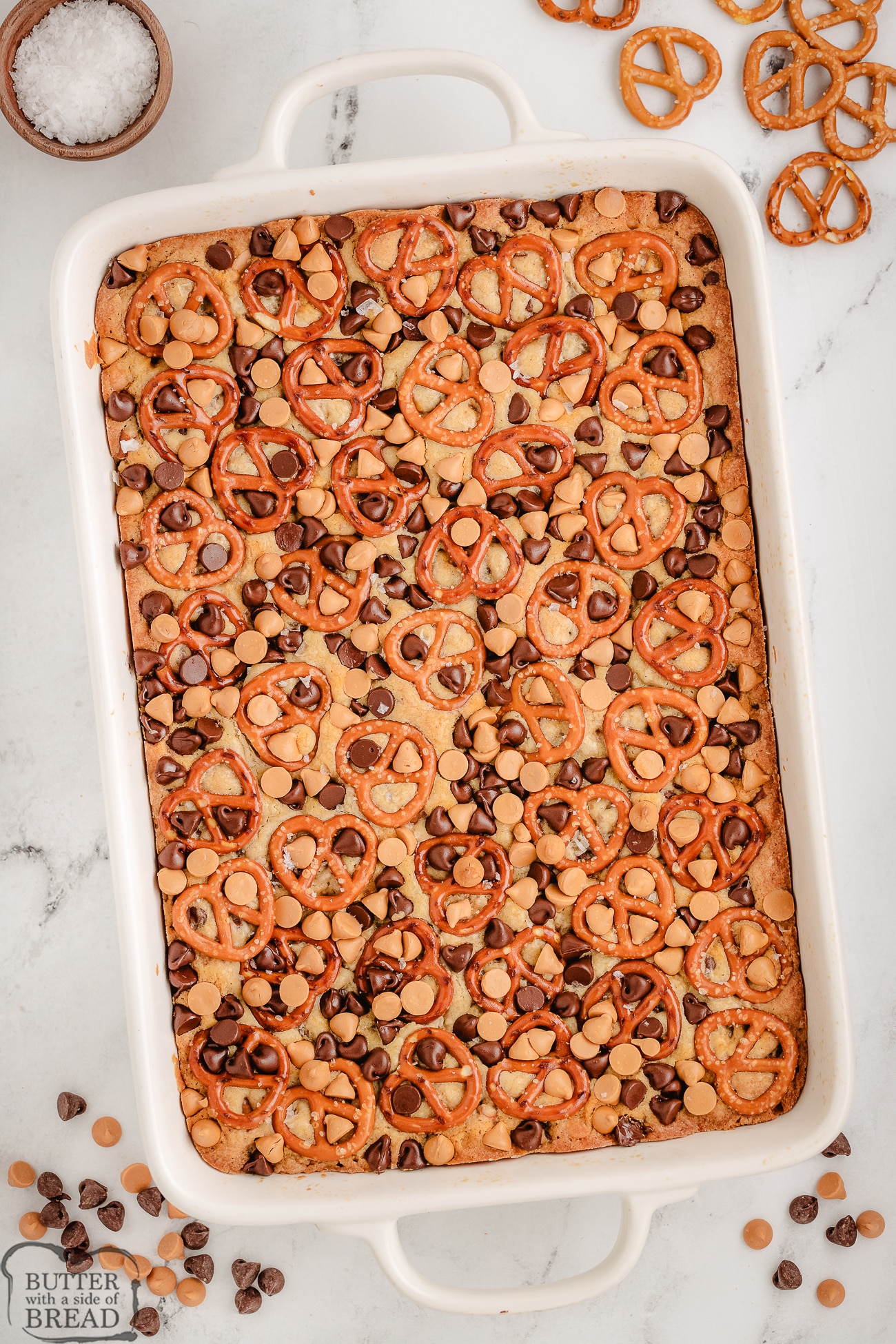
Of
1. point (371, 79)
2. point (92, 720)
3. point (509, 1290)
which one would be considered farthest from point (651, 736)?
point (371, 79)

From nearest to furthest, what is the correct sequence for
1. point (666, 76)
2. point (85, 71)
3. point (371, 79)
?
point (371, 79) < point (85, 71) < point (666, 76)

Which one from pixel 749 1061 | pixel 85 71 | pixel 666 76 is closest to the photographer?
pixel 749 1061

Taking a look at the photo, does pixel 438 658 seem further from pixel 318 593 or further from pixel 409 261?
pixel 409 261

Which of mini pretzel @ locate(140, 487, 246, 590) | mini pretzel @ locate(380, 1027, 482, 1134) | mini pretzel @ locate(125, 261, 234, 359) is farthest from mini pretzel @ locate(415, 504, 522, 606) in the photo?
mini pretzel @ locate(380, 1027, 482, 1134)

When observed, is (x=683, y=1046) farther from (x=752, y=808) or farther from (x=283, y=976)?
(x=283, y=976)

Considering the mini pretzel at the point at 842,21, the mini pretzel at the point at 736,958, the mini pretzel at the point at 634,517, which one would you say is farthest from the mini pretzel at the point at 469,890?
the mini pretzel at the point at 842,21

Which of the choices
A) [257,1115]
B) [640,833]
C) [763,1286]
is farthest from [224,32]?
[763,1286]
